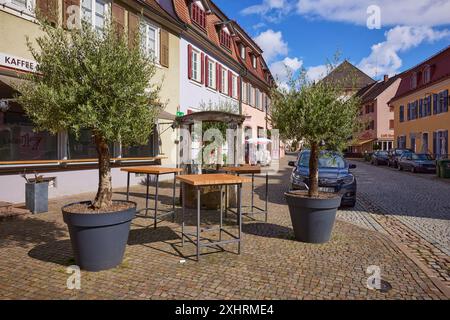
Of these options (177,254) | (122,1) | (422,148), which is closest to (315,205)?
(177,254)

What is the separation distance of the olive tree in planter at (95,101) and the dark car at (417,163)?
855 inches

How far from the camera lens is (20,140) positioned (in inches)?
354

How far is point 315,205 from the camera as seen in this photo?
17.7 feet

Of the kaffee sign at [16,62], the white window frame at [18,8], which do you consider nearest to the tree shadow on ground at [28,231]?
the kaffee sign at [16,62]

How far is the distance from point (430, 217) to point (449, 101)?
848 inches

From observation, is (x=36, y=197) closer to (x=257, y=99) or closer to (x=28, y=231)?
(x=28, y=231)

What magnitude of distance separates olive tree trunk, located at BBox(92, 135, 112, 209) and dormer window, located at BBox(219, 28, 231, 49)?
17.3 metres

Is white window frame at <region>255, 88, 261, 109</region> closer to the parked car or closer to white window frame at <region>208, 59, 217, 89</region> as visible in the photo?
white window frame at <region>208, 59, 217, 89</region>

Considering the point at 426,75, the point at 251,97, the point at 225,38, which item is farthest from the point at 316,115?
the point at 426,75

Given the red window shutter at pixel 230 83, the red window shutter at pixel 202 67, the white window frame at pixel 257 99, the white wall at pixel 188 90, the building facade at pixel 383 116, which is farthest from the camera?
the building facade at pixel 383 116

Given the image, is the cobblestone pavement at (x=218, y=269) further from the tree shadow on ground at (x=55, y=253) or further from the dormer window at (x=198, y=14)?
the dormer window at (x=198, y=14)

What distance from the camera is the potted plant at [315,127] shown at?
552 centimetres

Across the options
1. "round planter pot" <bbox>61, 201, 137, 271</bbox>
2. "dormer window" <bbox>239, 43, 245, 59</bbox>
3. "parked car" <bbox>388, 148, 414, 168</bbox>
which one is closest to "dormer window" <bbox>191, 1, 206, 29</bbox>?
"dormer window" <bbox>239, 43, 245, 59</bbox>

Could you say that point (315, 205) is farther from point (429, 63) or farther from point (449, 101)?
point (429, 63)
